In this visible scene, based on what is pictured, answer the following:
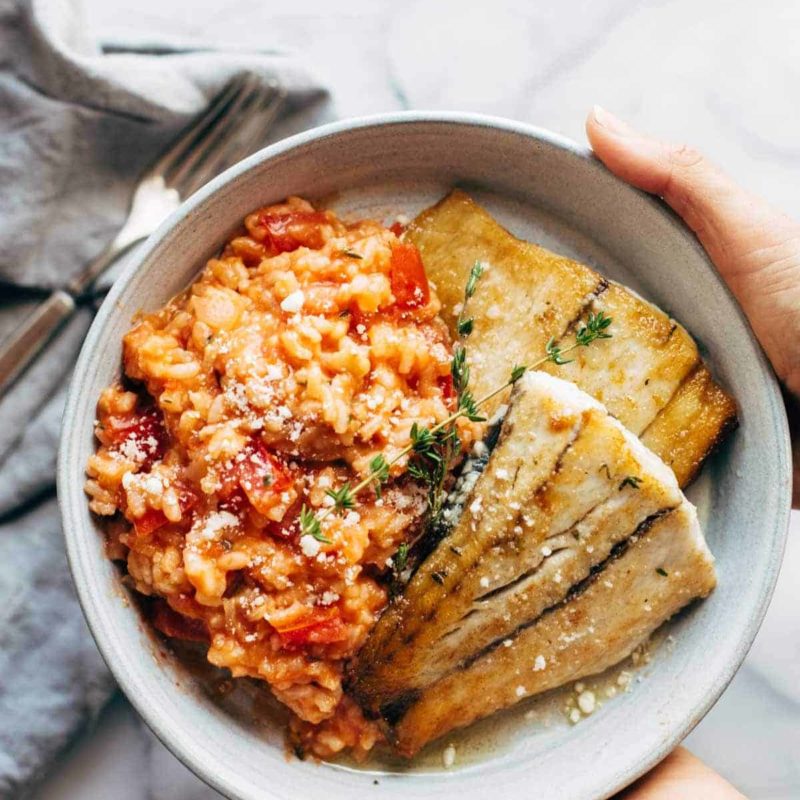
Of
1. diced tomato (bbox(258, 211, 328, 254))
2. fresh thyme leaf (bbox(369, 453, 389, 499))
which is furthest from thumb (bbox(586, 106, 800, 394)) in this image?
fresh thyme leaf (bbox(369, 453, 389, 499))

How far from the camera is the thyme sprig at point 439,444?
241 cm

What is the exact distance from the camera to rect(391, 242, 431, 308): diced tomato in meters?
2.69

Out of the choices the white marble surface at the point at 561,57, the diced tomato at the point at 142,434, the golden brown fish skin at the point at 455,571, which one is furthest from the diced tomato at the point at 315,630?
the white marble surface at the point at 561,57

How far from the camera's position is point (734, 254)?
2703 millimetres

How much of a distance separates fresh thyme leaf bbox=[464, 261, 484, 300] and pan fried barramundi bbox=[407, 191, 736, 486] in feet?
0.23

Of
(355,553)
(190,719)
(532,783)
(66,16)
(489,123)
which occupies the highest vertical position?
(489,123)

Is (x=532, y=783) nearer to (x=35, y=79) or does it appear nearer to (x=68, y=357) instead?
(x=68, y=357)

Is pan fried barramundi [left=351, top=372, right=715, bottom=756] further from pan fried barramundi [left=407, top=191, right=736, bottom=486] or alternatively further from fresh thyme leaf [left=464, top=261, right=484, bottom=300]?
fresh thyme leaf [left=464, top=261, right=484, bottom=300]

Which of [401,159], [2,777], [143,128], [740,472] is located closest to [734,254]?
[740,472]

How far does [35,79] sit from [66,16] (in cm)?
24

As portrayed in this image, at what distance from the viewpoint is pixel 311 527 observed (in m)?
2.36

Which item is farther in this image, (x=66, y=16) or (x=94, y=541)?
(x=66, y=16)

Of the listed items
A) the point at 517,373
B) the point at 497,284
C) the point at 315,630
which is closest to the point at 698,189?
the point at 497,284

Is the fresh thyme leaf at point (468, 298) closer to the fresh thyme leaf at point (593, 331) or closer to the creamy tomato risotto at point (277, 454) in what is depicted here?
the creamy tomato risotto at point (277, 454)
